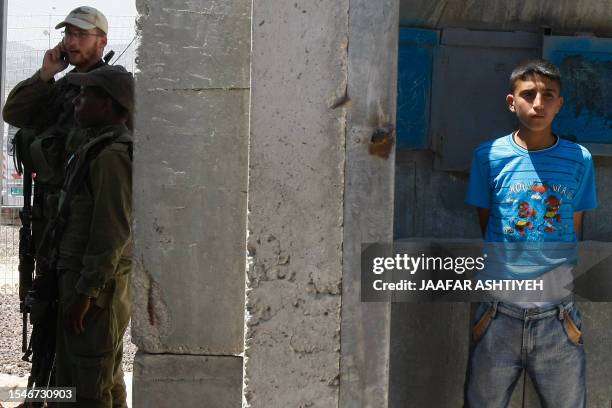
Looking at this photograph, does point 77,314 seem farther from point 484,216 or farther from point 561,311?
point 561,311

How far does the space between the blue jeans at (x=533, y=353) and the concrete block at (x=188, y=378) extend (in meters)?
0.87

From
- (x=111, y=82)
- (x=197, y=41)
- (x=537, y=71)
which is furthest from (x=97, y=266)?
(x=537, y=71)

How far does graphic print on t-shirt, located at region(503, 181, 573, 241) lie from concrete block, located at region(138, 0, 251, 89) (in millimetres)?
1014

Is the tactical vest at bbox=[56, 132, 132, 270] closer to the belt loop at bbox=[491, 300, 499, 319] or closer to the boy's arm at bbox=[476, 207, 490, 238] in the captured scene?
the boy's arm at bbox=[476, 207, 490, 238]

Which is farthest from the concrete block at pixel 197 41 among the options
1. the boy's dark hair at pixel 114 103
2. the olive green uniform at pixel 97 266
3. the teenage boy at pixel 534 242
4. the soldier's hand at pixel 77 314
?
the soldier's hand at pixel 77 314

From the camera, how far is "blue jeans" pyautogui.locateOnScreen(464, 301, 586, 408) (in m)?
2.98

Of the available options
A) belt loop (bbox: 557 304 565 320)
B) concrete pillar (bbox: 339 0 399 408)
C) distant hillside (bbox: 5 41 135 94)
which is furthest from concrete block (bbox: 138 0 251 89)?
distant hillside (bbox: 5 41 135 94)

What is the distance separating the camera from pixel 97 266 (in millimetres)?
3555

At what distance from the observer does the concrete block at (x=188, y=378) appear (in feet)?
10.1

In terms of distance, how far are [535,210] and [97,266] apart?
1.74 m

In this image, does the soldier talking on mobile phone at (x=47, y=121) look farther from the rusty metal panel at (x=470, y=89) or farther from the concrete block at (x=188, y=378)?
the rusty metal panel at (x=470, y=89)

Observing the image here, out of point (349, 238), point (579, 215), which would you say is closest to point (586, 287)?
point (579, 215)

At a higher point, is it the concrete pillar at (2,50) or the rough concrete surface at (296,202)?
the concrete pillar at (2,50)

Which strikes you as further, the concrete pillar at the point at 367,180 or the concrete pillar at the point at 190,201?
the concrete pillar at the point at 190,201
